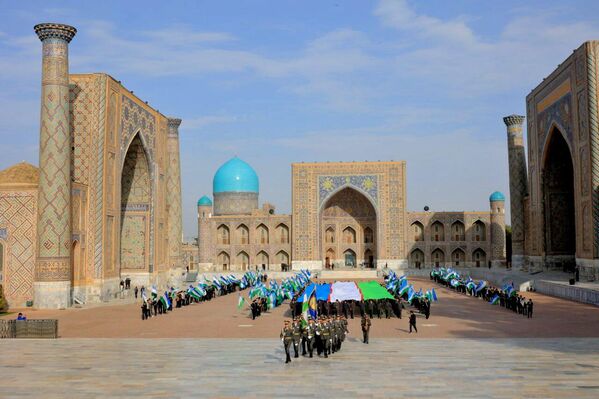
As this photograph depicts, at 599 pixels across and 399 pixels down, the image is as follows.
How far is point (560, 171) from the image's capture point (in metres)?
36.8

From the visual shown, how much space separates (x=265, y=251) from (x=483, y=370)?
4349 cm

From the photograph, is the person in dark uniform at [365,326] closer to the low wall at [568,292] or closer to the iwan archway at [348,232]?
the low wall at [568,292]

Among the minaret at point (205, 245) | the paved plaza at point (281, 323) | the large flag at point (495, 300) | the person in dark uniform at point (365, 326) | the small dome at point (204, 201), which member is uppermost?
the small dome at point (204, 201)

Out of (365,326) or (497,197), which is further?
(497,197)

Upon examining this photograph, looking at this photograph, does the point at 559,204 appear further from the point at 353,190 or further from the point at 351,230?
the point at 351,230

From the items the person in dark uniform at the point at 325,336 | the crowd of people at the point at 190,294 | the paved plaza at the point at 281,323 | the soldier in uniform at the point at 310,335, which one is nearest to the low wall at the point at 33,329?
the paved plaza at the point at 281,323

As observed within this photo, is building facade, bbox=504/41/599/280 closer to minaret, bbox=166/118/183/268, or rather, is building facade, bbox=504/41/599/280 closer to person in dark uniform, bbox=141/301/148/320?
person in dark uniform, bbox=141/301/148/320

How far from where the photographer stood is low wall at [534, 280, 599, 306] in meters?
24.3

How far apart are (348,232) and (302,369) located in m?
43.9

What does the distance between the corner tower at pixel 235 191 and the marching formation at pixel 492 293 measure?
1016 inches

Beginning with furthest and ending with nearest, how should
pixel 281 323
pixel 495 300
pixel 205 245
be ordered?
1. pixel 205 245
2. pixel 495 300
3. pixel 281 323

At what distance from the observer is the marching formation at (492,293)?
21.8m

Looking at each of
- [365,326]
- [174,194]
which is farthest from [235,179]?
[365,326]

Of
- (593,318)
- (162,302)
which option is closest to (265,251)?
(162,302)
